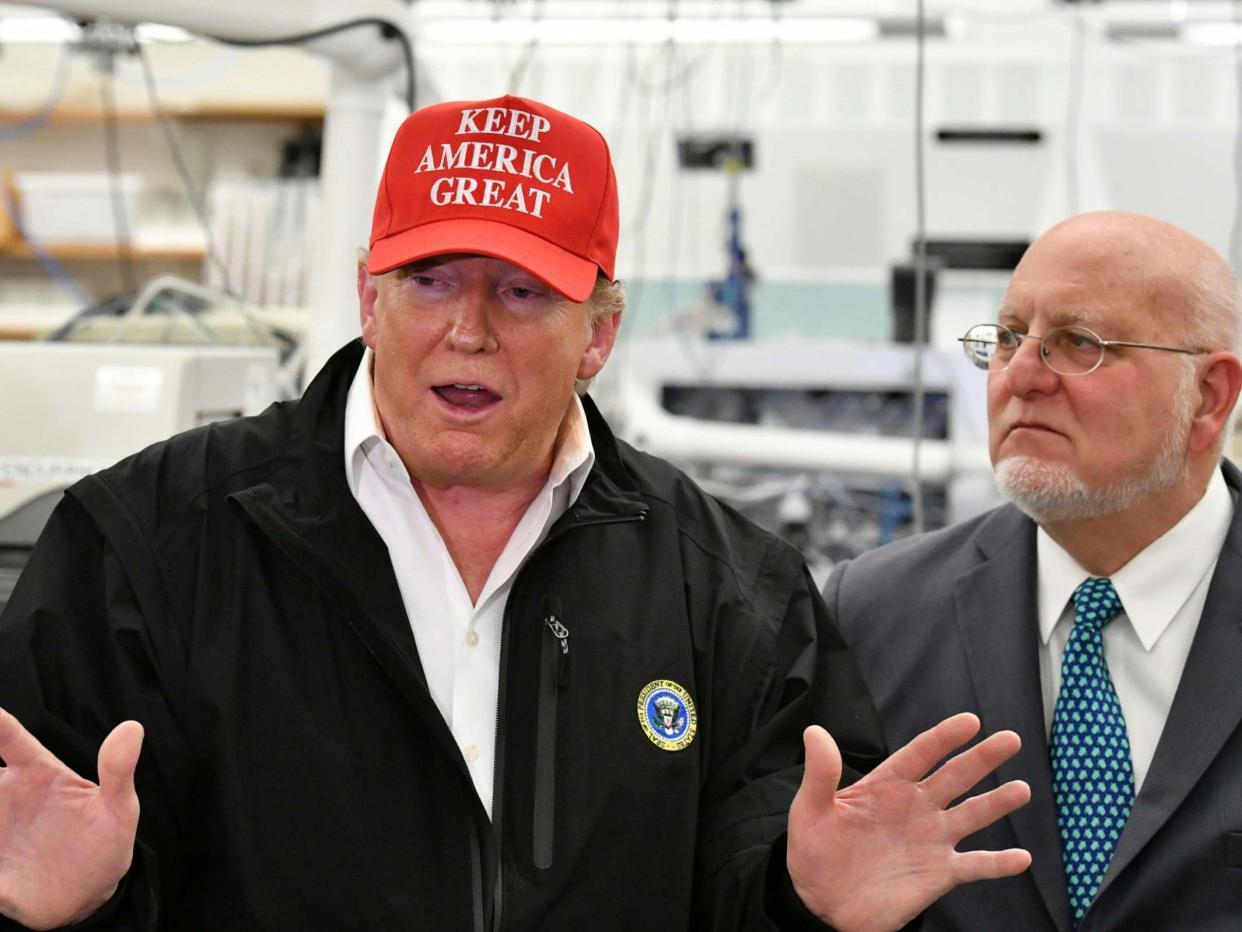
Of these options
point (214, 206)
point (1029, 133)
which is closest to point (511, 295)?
point (1029, 133)

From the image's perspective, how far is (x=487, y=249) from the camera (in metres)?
1.39

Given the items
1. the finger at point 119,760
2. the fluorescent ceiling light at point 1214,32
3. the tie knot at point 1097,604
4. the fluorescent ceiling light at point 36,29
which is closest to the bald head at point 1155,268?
the tie knot at point 1097,604

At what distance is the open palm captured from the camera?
46.1 inches

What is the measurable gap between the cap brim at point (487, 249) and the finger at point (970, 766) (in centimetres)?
58

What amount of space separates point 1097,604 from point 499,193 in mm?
858

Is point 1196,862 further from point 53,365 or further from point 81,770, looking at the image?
point 53,365

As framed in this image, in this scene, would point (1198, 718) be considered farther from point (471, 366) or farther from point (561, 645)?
point (471, 366)

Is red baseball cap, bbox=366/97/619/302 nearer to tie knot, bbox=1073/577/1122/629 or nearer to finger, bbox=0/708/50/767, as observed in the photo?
finger, bbox=0/708/50/767

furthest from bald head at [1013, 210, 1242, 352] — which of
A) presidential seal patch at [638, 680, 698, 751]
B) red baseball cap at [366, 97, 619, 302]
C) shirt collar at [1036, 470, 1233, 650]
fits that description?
presidential seal patch at [638, 680, 698, 751]

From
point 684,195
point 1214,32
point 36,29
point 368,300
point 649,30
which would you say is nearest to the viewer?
point 368,300

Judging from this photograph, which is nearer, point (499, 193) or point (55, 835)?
point (55, 835)

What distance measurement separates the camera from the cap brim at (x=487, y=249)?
1392 millimetres

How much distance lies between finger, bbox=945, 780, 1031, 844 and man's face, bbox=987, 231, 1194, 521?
477 mm

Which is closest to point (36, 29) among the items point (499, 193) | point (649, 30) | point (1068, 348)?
point (649, 30)
